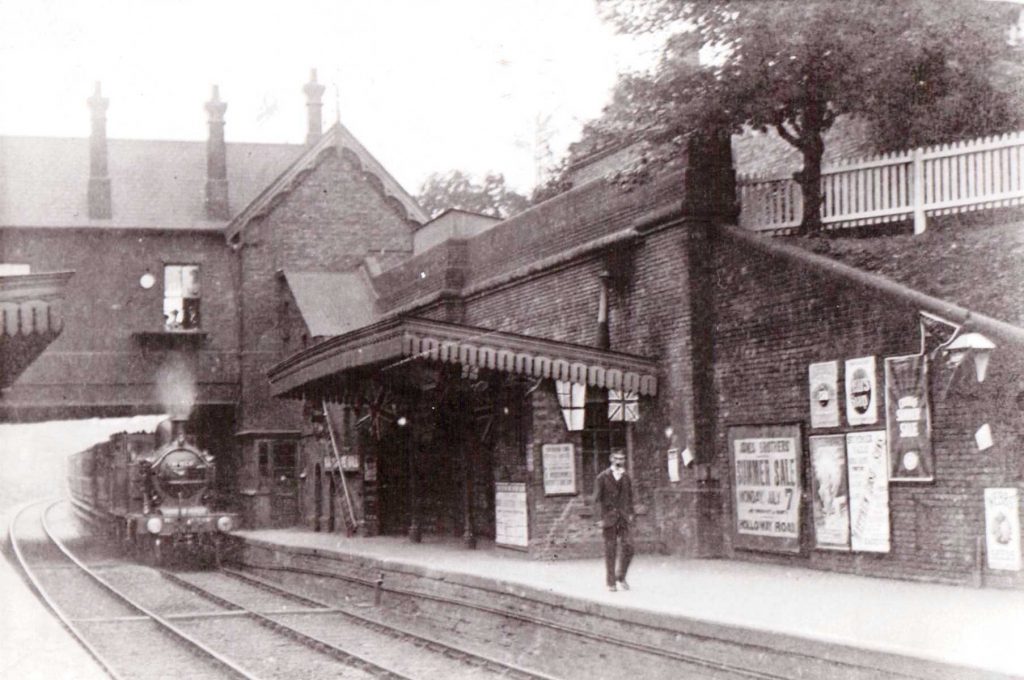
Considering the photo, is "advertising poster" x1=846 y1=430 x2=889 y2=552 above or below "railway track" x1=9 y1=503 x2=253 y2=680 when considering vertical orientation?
above

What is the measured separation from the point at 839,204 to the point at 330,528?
16022 millimetres

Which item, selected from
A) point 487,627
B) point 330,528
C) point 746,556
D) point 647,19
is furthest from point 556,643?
point 330,528

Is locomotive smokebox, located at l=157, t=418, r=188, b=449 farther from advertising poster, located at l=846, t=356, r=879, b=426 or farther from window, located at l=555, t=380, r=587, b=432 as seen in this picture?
advertising poster, located at l=846, t=356, r=879, b=426

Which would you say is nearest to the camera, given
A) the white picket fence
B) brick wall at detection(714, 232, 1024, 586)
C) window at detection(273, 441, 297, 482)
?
brick wall at detection(714, 232, 1024, 586)

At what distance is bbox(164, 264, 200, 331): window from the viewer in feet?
108

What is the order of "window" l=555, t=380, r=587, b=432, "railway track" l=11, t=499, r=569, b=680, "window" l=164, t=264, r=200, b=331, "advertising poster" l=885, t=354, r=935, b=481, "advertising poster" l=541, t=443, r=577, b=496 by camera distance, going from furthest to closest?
1. "window" l=164, t=264, r=200, b=331
2. "window" l=555, t=380, r=587, b=432
3. "advertising poster" l=541, t=443, r=577, b=496
4. "railway track" l=11, t=499, r=569, b=680
5. "advertising poster" l=885, t=354, r=935, b=481

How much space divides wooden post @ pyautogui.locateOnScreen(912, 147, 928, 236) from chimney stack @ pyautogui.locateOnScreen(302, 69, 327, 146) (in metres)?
25.3

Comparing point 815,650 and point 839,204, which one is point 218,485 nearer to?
point 839,204

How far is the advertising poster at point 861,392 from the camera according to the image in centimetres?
1333

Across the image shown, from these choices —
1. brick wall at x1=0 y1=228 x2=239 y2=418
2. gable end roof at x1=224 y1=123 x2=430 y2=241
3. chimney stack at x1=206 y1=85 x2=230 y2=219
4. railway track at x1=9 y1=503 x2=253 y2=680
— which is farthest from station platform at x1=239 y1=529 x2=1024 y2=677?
chimney stack at x1=206 y1=85 x2=230 y2=219

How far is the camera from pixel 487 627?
14492mm

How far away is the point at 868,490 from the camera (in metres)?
13.5

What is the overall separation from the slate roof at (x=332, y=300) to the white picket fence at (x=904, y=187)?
50.3ft

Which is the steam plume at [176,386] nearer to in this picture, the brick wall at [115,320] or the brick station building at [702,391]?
the brick wall at [115,320]
